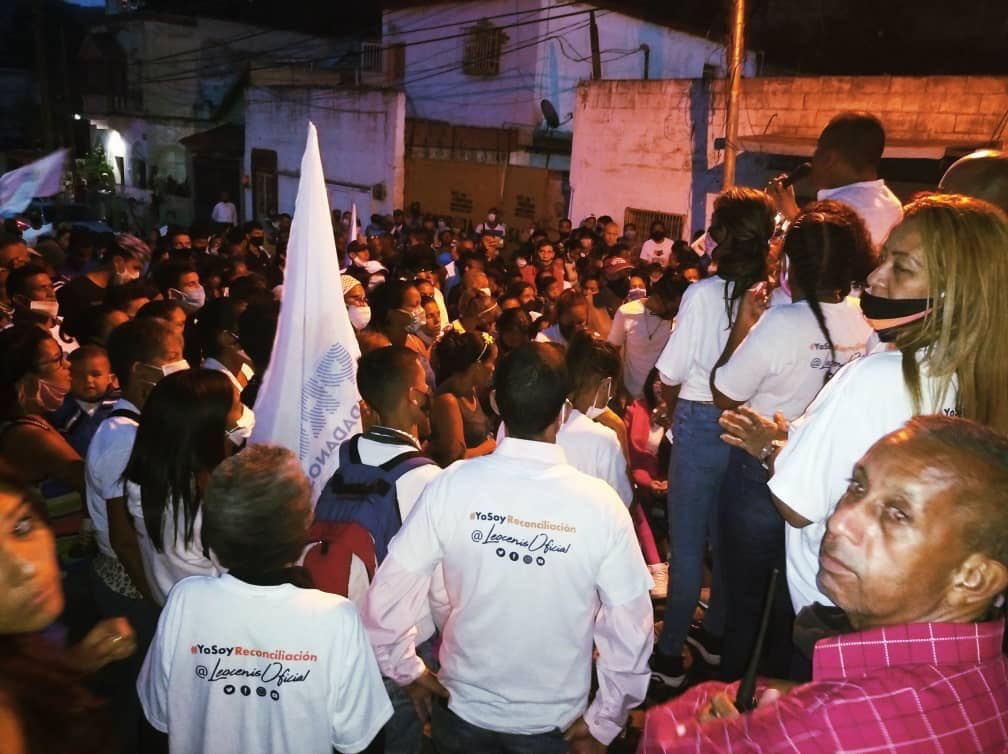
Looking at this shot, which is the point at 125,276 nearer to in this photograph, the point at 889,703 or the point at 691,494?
the point at 691,494

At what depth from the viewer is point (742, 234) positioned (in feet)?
11.6

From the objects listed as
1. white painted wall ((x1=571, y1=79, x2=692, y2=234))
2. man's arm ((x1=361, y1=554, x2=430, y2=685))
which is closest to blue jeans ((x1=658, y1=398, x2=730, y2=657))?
man's arm ((x1=361, y1=554, x2=430, y2=685))

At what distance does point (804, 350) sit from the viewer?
10.5 feet

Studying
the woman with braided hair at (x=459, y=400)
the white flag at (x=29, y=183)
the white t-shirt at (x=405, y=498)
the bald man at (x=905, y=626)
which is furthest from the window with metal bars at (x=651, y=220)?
the bald man at (x=905, y=626)

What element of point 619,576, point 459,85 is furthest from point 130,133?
point 619,576

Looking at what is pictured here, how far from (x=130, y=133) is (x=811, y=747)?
1561 inches

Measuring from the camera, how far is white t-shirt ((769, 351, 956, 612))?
2.14 m

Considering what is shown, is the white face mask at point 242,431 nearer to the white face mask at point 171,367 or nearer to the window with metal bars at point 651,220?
the white face mask at point 171,367

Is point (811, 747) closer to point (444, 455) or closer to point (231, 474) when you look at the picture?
point (231, 474)

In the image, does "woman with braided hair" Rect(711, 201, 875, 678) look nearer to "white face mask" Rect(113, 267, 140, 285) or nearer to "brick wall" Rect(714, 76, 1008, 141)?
"white face mask" Rect(113, 267, 140, 285)

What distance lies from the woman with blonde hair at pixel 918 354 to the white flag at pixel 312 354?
2270 millimetres

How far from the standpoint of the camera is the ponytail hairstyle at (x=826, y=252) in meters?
3.09

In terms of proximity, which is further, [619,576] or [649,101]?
[649,101]

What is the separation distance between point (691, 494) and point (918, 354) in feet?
5.79
